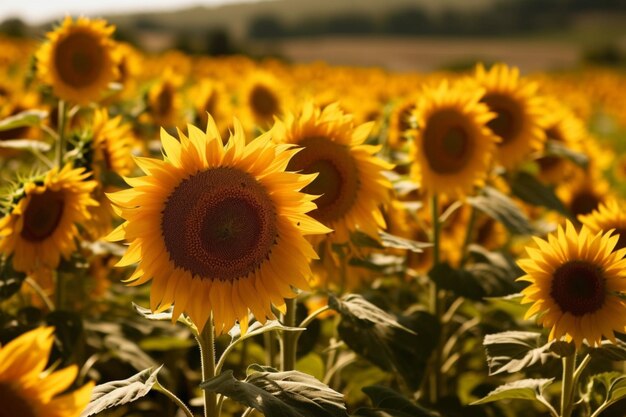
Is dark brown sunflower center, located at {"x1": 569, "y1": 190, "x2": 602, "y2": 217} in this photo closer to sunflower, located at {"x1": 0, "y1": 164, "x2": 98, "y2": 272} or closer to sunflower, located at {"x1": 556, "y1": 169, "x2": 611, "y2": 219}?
sunflower, located at {"x1": 556, "y1": 169, "x2": 611, "y2": 219}

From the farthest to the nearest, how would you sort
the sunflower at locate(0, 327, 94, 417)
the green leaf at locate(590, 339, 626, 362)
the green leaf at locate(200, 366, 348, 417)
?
the green leaf at locate(590, 339, 626, 362), the green leaf at locate(200, 366, 348, 417), the sunflower at locate(0, 327, 94, 417)

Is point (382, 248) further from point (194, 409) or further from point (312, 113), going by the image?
point (194, 409)

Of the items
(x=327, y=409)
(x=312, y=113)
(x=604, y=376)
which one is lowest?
(x=604, y=376)

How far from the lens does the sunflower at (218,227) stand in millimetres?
1990

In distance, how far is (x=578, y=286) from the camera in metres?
2.17

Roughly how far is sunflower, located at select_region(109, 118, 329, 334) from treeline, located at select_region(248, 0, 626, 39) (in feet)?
154

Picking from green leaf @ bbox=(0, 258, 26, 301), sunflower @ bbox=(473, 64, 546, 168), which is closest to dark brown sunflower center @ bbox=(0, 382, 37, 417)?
green leaf @ bbox=(0, 258, 26, 301)

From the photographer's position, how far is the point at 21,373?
136 cm

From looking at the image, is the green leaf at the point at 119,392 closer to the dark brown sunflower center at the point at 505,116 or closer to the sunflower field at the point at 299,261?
the sunflower field at the point at 299,261

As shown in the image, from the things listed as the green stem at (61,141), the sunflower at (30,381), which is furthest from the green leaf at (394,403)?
the green stem at (61,141)

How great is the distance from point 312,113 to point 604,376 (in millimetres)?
1188

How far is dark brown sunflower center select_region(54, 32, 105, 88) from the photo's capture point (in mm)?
3883

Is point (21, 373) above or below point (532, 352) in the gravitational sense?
above

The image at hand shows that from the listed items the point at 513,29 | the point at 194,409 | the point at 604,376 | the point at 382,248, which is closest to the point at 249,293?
the point at 382,248
